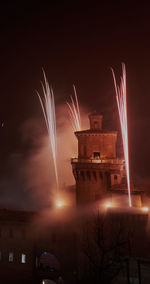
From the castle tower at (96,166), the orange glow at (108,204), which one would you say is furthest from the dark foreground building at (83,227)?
the orange glow at (108,204)

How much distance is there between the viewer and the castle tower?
37.6m

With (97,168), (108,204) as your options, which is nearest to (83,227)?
(108,204)

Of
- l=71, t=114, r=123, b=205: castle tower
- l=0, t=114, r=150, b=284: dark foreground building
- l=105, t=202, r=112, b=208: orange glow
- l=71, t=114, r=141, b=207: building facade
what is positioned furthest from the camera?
l=71, t=114, r=123, b=205: castle tower

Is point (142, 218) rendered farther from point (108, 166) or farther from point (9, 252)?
point (9, 252)

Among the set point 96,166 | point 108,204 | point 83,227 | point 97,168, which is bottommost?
point 83,227

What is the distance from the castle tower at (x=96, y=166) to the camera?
37625mm

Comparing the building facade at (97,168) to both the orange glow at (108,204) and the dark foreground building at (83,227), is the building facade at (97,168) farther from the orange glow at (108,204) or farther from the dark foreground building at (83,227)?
the orange glow at (108,204)

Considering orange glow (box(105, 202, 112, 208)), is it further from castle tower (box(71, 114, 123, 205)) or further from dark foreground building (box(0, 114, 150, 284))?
castle tower (box(71, 114, 123, 205))

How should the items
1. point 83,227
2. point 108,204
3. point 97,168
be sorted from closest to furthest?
point 83,227, point 108,204, point 97,168

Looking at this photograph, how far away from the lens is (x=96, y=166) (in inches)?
1496

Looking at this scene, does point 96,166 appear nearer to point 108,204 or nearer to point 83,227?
point 108,204

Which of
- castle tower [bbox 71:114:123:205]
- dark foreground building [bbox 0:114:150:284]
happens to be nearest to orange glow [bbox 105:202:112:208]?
dark foreground building [bbox 0:114:150:284]

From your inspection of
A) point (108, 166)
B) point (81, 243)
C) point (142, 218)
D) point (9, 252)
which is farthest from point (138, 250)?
point (9, 252)

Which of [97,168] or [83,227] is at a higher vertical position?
[97,168]
